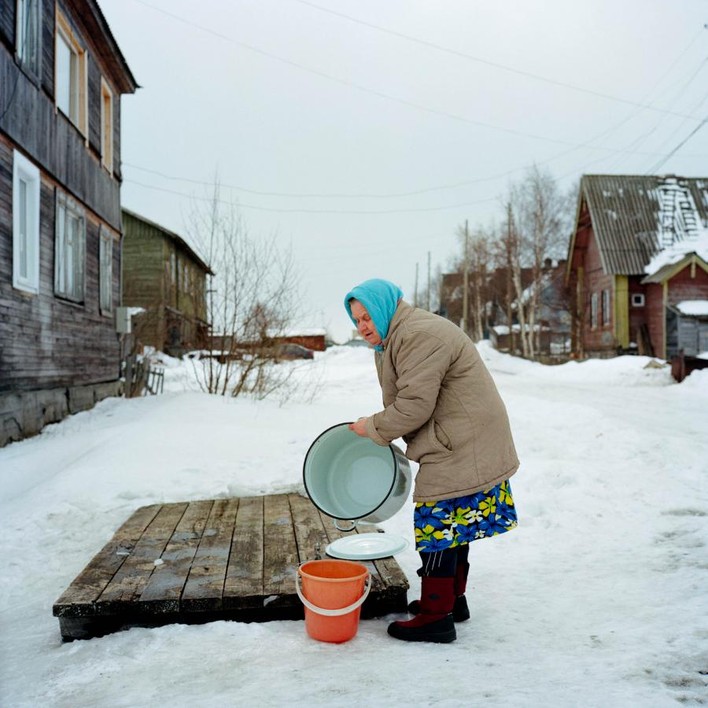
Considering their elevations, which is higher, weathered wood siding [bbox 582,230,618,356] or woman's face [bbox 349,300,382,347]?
weathered wood siding [bbox 582,230,618,356]

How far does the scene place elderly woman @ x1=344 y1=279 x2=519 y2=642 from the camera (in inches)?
123

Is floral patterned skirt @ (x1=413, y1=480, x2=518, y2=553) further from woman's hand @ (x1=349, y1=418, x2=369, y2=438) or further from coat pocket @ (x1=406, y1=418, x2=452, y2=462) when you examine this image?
woman's hand @ (x1=349, y1=418, x2=369, y2=438)

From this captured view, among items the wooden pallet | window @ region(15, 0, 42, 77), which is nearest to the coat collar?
the wooden pallet

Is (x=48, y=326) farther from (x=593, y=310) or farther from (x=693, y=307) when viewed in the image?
(x=593, y=310)

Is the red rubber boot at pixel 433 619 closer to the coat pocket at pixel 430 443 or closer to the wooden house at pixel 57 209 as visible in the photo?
the coat pocket at pixel 430 443

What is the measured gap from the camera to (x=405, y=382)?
312 centimetres

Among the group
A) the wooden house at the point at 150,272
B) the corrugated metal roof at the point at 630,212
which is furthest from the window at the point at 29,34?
the corrugated metal roof at the point at 630,212

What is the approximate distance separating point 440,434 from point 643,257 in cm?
2802

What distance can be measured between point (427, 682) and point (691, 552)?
2.61m

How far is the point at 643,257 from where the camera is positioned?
28.6 meters

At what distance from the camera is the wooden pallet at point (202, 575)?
318 cm

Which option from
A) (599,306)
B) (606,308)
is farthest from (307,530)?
(599,306)

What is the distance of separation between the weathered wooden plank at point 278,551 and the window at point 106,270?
925 centimetres

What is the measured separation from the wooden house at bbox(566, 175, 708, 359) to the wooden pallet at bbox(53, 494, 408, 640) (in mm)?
23733
